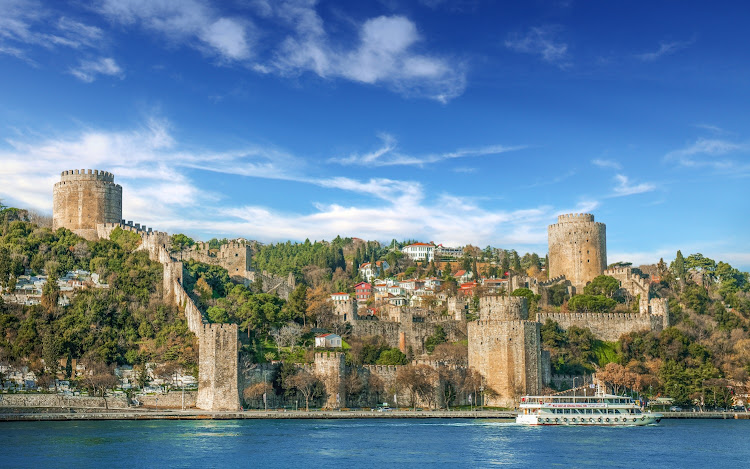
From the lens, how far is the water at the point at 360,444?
127 ft

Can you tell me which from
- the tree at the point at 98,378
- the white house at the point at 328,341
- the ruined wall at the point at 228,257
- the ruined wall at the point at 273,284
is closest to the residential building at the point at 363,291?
the ruined wall at the point at 273,284

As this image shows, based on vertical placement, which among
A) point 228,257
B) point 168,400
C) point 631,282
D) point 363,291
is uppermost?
point 228,257

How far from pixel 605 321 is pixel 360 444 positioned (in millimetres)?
28022

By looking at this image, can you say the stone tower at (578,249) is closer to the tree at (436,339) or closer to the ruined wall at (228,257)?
the tree at (436,339)

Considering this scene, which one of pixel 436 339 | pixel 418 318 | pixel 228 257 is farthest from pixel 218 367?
pixel 228 257

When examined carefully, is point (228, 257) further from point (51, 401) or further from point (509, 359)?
point (509, 359)

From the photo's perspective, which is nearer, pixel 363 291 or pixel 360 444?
pixel 360 444

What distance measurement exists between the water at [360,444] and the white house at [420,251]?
79.6 meters

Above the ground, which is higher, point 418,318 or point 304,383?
point 418,318

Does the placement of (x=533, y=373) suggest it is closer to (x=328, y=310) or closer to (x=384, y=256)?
(x=328, y=310)

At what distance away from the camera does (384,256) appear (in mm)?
127250

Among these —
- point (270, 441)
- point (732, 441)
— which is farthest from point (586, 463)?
point (270, 441)

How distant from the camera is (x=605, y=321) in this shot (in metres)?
65.6

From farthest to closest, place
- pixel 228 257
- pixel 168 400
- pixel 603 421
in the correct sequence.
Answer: pixel 228 257 → pixel 603 421 → pixel 168 400
